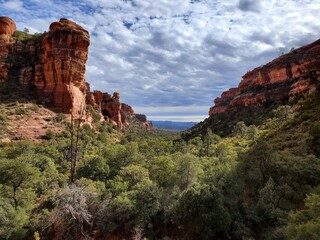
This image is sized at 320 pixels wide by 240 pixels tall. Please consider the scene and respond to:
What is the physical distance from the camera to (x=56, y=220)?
18812 millimetres

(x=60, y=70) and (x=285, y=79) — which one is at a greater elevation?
(x=285, y=79)

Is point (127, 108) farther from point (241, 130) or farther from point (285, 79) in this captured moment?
point (241, 130)

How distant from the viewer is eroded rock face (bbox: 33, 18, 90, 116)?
68.3 m

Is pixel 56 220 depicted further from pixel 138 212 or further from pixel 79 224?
pixel 138 212

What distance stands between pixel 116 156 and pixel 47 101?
44085mm

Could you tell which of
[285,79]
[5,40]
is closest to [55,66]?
[5,40]

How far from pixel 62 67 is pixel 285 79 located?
74.9 m

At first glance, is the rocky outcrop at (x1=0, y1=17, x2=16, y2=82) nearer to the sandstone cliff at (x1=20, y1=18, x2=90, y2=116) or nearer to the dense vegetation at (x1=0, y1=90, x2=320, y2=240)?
the sandstone cliff at (x1=20, y1=18, x2=90, y2=116)

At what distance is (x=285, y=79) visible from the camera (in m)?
92.2

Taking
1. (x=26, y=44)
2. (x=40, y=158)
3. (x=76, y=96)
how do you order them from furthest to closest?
(x=26, y=44) → (x=76, y=96) → (x=40, y=158)

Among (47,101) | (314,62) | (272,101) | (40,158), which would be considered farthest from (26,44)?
(314,62)

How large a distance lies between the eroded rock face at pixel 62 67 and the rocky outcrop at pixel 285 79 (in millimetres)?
61139

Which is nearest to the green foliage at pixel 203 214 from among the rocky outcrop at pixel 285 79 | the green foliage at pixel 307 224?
the green foliage at pixel 307 224

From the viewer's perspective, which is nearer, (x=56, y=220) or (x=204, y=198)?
(x=204, y=198)
